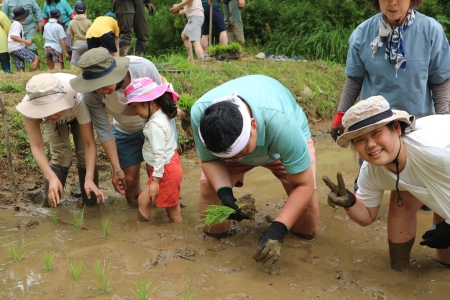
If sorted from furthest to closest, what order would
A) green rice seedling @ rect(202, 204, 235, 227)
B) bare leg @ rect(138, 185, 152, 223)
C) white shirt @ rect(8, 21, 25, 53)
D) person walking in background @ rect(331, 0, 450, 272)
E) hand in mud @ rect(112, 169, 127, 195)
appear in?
white shirt @ rect(8, 21, 25, 53)
hand in mud @ rect(112, 169, 127, 195)
bare leg @ rect(138, 185, 152, 223)
person walking in background @ rect(331, 0, 450, 272)
green rice seedling @ rect(202, 204, 235, 227)

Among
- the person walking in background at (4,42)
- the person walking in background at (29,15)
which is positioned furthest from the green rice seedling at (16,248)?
the person walking in background at (29,15)

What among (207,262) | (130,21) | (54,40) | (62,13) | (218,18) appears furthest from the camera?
(62,13)

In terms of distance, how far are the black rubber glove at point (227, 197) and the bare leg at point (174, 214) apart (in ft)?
2.74

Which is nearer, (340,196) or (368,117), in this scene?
(368,117)

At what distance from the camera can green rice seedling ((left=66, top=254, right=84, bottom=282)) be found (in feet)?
10.4

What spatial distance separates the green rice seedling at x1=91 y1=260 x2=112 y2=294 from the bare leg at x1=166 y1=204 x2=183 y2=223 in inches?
36.9

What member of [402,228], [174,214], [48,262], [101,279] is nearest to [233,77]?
[174,214]

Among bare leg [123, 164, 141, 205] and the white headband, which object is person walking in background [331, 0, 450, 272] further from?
bare leg [123, 164, 141, 205]

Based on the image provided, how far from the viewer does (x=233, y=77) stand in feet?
24.1

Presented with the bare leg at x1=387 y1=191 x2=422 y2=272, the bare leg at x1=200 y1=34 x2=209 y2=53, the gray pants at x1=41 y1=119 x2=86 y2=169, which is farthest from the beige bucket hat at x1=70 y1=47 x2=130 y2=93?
the bare leg at x1=200 y1=34 x2=209 y2=53

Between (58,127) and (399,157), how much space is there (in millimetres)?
2740

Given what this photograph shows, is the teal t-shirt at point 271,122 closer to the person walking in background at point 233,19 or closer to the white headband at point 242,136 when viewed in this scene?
the white headband at point 242,136

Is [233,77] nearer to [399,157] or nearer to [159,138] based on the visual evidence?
[159,138]

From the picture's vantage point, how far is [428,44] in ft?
11.9
